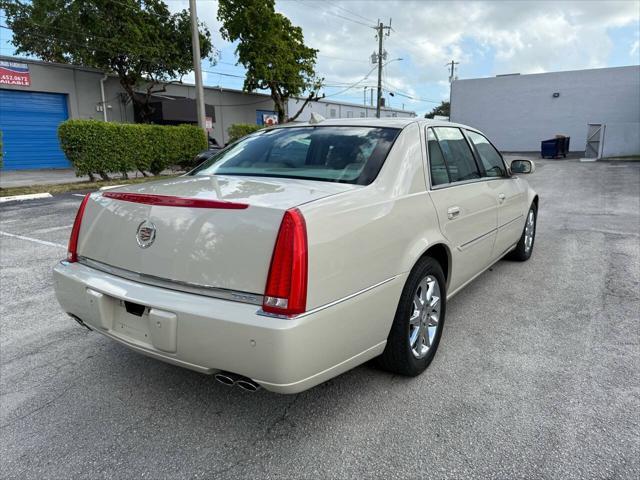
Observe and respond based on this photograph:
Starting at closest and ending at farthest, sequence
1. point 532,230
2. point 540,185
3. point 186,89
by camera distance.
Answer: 1. point 532,230
2. point 540,185
3. point 186,89

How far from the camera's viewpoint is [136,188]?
2.62 meters

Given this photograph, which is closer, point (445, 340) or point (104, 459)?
point (104, 459)

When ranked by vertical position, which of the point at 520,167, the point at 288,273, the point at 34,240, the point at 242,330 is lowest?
the point at 34,240

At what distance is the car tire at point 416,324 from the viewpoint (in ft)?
8.40

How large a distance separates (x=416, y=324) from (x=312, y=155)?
127cm

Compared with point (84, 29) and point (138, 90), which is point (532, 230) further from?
point (138, 90)

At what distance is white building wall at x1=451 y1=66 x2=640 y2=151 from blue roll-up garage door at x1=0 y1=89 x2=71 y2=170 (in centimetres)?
2623

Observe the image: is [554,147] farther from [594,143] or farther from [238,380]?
[238,380]

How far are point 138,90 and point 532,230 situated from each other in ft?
88.6

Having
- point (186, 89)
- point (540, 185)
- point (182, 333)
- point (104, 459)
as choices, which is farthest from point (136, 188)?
point (186, 89)

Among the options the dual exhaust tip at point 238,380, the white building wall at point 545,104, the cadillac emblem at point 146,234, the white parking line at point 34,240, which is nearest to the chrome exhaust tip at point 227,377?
the dual exhaust tip at point 238,380

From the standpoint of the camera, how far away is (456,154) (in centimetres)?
357

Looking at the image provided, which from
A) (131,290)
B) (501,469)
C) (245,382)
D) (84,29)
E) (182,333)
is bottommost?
(501,469)

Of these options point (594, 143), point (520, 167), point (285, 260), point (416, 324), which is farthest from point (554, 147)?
point (285, 260)
